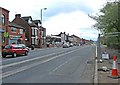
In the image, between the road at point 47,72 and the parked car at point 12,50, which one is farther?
the parked car at point 12,50

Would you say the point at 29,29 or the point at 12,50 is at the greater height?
the point at 29,29

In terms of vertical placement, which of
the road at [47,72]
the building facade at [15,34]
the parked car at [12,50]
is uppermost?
the building facade at [15,34]

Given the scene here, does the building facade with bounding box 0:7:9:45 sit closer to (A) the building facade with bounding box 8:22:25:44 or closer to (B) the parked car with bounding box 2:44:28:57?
(A) the building facade with bounding box 8:22:25:44

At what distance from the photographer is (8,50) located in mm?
31609

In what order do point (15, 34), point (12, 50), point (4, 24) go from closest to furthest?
point (12, 50), point (4, 24), point (15, 34)

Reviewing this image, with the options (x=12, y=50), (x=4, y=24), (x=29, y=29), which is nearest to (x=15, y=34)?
(x=4, y=24)

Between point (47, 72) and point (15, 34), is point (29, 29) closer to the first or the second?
point (15, 34)

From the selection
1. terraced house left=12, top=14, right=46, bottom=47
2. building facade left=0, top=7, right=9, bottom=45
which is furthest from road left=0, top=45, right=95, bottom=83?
terraced house left=12, top=14, right=46, bottom=47

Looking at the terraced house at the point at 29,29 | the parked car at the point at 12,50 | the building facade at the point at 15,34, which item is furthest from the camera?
the terraced house at the point at 29,29

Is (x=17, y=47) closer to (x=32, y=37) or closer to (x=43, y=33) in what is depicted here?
(x=32, y=37)

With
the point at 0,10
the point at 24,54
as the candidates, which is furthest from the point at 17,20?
the point at 24,54

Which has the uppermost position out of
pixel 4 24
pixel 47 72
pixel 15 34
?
pixel 4 24

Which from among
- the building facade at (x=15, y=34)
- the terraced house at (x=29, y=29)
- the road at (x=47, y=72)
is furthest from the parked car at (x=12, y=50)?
the terraced house at (x=29, y=29)

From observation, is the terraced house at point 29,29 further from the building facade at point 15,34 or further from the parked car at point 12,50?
the parked car at point 12,50
